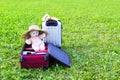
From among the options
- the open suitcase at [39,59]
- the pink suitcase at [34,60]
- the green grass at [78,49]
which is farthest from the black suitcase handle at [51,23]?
the pink suitcase at [34,60]

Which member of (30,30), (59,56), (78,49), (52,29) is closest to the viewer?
(59,56)

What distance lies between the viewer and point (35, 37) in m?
5.24

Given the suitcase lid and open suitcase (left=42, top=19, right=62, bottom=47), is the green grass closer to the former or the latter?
the suitcase lid

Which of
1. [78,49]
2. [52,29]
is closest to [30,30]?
[52,29]

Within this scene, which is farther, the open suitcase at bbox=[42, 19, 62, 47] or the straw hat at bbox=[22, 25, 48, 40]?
the open suitcase at bbox=[42, 19, 62, 47]

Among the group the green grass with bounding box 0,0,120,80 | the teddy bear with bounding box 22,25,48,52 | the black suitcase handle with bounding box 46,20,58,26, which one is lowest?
the green grass with bounding box 0,0,120,80

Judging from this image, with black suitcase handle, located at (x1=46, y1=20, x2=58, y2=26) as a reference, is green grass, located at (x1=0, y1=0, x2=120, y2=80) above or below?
below

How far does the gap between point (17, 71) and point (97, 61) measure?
4.24ft

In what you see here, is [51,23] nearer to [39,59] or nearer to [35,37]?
[35,37]

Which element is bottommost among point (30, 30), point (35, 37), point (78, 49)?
point (78, 49)

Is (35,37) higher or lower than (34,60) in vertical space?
higher

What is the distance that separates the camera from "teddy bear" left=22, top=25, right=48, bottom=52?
203 inches

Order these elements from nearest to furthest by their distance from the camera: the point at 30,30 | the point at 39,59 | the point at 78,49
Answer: the point at 39,59 → the point at 30,30 → the point at 78,49

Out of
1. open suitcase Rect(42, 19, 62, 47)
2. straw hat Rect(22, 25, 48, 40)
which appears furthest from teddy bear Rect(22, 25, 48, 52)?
open suitcase Rect(42, 19, 62, 47)
